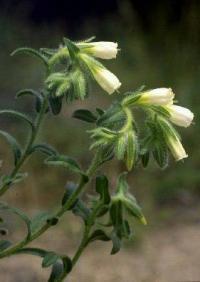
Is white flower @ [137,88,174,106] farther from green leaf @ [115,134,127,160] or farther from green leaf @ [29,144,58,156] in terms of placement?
green leaf @ [29,144,58,156]

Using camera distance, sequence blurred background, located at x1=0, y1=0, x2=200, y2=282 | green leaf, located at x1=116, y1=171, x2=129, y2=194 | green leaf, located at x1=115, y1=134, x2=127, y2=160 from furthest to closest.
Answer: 1. blurred background, located at x1=0, y1=0, x2=200, y2=282
2. green leaf, located at x1=116, y1=171, x2=129, y2=194
3. green leaf, located at x1=115, y1=134, x2=127, y2=160

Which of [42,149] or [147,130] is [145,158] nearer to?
[147,130]

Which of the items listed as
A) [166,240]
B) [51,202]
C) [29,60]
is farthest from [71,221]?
[29,60]

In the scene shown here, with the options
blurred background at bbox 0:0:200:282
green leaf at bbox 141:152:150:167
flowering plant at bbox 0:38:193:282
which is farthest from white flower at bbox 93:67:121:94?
blurred background at bbox 0:0:200:282

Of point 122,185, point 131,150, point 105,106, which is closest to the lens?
point 131,150

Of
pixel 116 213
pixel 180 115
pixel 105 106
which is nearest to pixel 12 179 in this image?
pixel 116 213

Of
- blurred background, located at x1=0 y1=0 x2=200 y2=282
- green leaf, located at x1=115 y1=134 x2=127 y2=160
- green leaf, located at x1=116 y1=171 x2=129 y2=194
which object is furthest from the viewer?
blurred background, located at x1=0 y1=0 x2=200 y2=282

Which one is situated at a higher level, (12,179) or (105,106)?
(105,106)

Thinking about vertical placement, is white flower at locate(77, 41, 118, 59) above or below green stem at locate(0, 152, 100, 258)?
above
